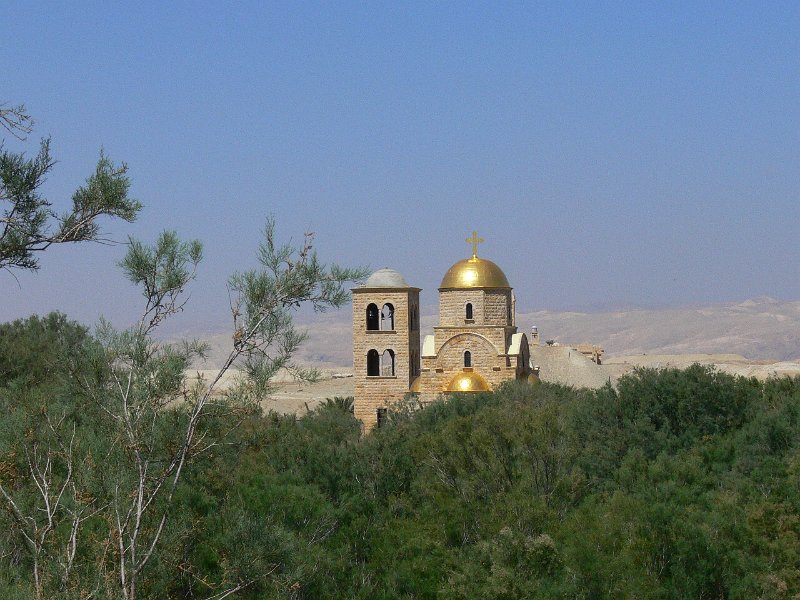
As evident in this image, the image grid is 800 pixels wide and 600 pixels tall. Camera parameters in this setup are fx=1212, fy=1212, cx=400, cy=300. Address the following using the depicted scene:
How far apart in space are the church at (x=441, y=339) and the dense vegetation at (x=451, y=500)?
319 inches

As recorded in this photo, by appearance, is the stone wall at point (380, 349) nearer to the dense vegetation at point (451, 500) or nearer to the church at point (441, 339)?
the church at point (441, 339)

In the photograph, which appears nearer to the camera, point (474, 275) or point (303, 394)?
point (474, 275)

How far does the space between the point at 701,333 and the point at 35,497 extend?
163 metres

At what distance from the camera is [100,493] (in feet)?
45.8

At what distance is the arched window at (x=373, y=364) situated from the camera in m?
44.7

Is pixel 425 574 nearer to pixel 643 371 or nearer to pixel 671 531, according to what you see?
pixel 671 531

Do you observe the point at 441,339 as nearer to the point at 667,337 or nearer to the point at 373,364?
the point at 373,364

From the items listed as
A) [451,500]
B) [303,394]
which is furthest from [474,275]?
[303,394]

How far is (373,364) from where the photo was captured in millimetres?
45094

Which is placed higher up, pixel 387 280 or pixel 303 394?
pixel 387 280

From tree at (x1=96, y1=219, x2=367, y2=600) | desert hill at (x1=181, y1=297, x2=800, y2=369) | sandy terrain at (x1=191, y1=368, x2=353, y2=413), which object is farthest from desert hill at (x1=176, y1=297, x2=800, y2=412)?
tree at (x1=96, y1=219, x2=367, y2=600)

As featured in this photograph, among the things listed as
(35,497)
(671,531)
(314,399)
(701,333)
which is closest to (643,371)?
(671,531)

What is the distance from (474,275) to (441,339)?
2.81 meters

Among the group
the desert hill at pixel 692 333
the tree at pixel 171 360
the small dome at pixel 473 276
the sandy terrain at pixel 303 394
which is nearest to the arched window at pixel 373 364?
the small dome at pixel 473 276
